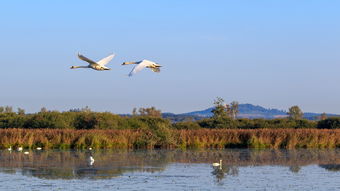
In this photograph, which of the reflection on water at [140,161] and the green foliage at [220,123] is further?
the green foliage at [220,123]

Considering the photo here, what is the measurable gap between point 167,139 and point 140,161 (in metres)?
6.49

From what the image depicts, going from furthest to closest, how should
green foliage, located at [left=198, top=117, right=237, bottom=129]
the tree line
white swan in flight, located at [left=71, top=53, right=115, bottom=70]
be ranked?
green foliage, located at [left=198, top=117, right=237, bottom=129]
the tree line
white swan in flight, located at [left=71, top=53, right=115, bottom=70]

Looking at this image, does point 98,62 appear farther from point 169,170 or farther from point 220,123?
point 220,123

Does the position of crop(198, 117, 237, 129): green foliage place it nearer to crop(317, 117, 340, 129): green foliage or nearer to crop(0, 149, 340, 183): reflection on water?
crop(317, 117, 340, 129): green foliage

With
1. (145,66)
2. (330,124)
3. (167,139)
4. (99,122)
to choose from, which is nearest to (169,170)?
(145,66)

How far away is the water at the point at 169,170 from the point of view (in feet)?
50.8

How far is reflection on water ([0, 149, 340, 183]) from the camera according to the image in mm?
18138

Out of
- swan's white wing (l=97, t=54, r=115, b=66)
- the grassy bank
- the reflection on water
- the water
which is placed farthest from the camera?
the grassy bank

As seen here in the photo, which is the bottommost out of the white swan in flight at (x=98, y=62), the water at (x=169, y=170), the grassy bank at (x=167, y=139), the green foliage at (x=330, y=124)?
the water at (x=169, y=170)

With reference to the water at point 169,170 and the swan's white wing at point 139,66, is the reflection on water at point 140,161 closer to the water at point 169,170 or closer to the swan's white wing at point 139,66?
the water at point 169,170

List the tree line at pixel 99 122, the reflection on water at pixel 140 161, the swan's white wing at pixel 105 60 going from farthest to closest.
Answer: the tree line at pixel 99 122, the swan's white wing at pixel 105 60, the reflection on water at pixel 140 161

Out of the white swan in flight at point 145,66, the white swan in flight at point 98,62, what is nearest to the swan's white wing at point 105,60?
the white swan in flight at point 98,62

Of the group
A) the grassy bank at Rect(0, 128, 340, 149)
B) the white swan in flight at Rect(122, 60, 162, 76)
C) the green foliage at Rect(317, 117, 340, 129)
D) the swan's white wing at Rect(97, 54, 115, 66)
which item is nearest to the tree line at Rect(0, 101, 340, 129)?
the green foliage at Rect(317, 117, 340, 129)

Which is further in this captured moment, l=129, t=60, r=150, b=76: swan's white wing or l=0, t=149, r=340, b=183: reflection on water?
l=0, t=149, r=340, b=183: reflection on water
